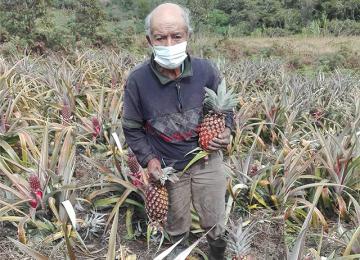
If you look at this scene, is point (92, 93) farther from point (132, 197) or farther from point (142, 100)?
point (142, 100)

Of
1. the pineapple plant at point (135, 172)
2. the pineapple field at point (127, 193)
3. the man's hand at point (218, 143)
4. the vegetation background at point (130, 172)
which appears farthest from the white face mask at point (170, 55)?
the pineapple plant at point (135, 172)

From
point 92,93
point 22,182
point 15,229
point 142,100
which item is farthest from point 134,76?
point 92,93

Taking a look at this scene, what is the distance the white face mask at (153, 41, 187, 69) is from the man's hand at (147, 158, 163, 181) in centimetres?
49

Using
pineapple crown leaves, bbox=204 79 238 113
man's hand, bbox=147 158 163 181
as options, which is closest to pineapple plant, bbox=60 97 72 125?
man's hand, bbox=147 158 163 181

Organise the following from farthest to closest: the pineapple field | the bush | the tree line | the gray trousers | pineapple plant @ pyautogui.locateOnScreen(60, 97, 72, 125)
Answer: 1. the bush
2. the tree line
3. pineapple plant @ pyautogui.locateOnScreen(60, 97, 72, 125)
4. the pineapple field
5. the gray trousers

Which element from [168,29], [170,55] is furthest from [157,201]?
[168,29]

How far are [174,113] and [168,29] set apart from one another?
431 mm

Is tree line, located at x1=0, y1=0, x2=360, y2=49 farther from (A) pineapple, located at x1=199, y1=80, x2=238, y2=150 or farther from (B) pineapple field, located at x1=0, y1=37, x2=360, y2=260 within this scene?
(A) pineapple, located at x1=199, y1=80, x2=238, y2=150

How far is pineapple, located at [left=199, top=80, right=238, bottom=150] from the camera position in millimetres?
2078

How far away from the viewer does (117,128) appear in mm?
4105

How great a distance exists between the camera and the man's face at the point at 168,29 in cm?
202

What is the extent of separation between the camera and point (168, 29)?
204cm

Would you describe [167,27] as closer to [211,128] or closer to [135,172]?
[211,128]

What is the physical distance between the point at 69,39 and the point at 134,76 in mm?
12799
